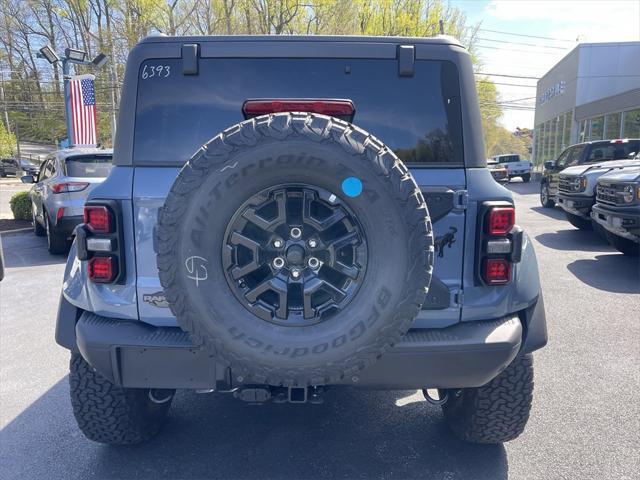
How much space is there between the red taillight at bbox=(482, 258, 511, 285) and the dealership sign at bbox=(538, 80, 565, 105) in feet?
108

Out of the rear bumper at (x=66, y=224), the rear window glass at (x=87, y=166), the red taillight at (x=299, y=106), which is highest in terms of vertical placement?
the red taillight at (x=299, y=106)

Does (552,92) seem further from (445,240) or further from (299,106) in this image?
(299,106)

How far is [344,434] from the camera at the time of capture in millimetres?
3043

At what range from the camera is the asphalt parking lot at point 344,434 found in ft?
8.81

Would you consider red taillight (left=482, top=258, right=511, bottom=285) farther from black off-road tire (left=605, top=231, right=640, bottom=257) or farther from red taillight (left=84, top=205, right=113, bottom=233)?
black off-road tire (left=605, top=231, right=640, bottom=257)

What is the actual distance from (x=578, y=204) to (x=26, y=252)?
10.2 m

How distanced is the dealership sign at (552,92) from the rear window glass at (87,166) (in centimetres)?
3004

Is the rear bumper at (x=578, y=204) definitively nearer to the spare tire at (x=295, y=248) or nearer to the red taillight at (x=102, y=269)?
the spare tire at (x=295, y=248)

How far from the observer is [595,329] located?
4.80 metres

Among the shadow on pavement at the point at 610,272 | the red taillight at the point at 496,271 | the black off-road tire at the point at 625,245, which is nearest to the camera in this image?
the red taillight at the point at 496,271

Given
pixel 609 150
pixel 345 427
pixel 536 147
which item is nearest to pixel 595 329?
pixel 345 427

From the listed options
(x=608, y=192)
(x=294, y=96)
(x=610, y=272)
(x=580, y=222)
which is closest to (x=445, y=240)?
(x=294, y=96)

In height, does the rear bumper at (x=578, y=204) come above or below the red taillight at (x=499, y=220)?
below

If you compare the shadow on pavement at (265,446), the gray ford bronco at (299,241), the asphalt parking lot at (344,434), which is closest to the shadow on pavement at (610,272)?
the asphalt parking lot at (344,434)
